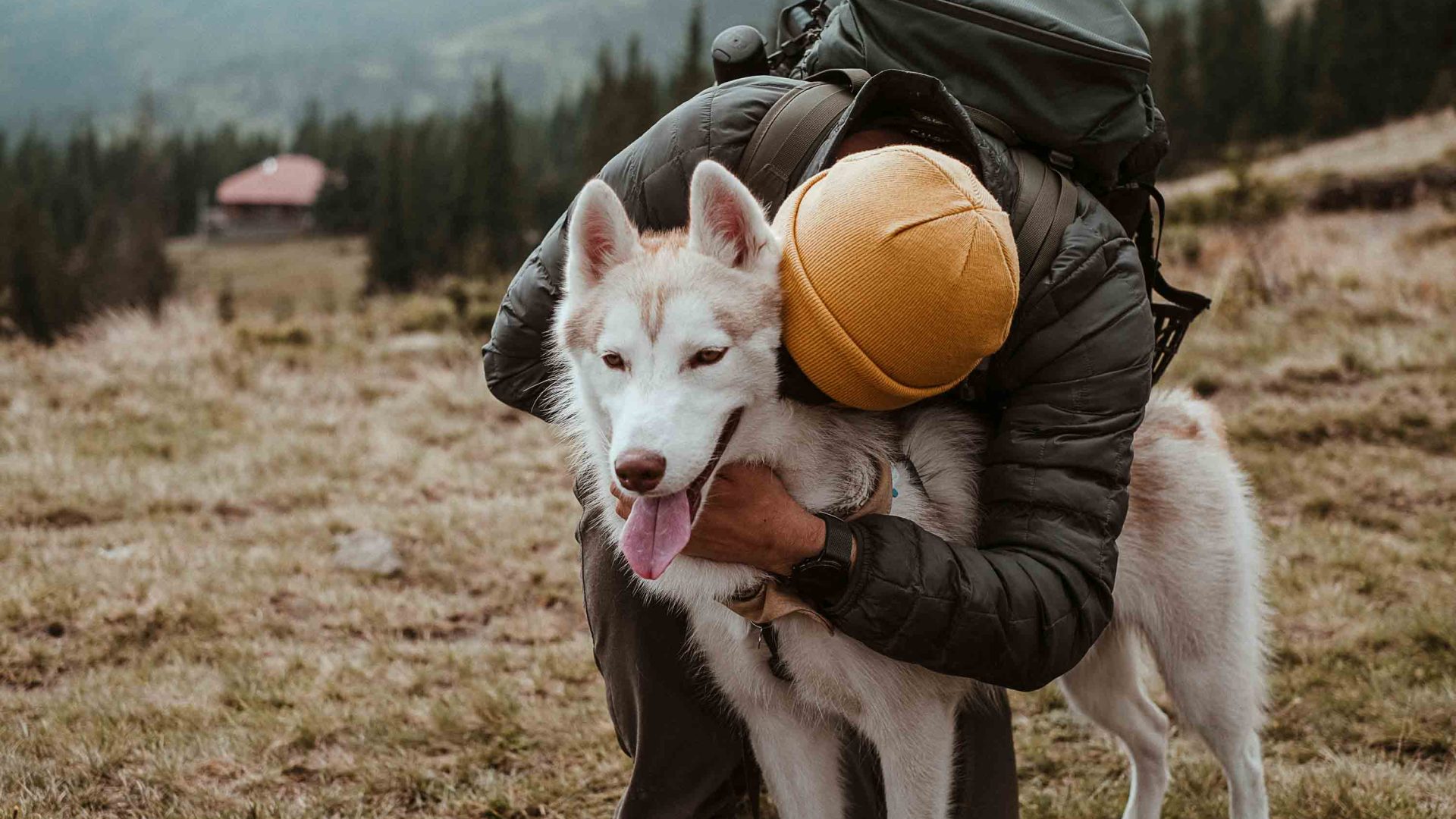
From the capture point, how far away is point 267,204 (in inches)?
4112

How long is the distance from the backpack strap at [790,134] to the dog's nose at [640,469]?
0.91 metres

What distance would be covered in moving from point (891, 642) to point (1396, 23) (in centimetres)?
6008

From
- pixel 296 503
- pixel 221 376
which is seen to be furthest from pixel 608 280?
pixel 221 376

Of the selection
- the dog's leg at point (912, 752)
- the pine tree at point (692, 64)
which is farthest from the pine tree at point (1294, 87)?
the dog's leg at point (912, 752)

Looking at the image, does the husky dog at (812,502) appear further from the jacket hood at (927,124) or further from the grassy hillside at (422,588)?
the grassy hillside at (422,588)

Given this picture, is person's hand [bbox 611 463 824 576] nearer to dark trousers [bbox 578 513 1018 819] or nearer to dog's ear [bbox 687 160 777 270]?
dog's ear [bbox 687 160 777 270]

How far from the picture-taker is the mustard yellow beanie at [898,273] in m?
2.02

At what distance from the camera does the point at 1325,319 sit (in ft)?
31.0

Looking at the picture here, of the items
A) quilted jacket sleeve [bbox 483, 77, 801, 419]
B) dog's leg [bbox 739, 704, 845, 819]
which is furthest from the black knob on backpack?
dog's leg [bbox 739, 704, 845, 819]

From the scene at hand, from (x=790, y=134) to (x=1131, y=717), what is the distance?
2168mm

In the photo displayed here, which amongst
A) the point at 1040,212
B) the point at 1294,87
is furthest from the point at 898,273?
the point at 1294,87

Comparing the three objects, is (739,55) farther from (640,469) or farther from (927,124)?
(640,469)

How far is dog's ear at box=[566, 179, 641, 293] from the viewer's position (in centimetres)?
227

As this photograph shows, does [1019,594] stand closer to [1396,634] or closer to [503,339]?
[503,339]
